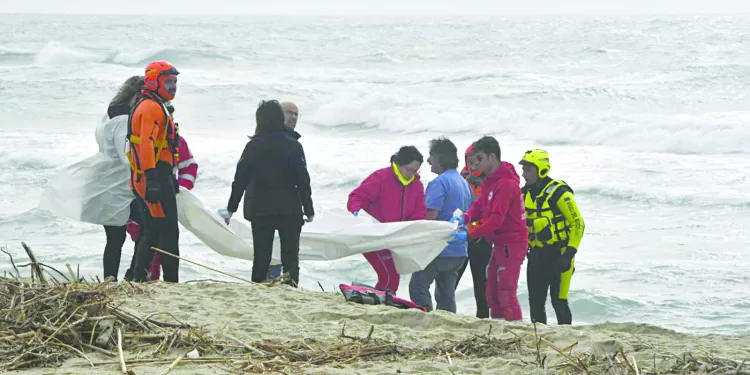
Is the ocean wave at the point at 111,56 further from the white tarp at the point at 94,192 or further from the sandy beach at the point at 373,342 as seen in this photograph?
the sandy beach at the point at 373,342

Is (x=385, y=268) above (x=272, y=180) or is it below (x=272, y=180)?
below

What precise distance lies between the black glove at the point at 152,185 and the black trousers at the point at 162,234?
0.28 feet

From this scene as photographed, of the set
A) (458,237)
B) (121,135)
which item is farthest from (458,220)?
(121,135)

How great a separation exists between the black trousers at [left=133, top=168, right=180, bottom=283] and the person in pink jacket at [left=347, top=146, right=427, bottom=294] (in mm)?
1430

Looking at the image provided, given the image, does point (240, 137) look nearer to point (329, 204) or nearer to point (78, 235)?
point (329, 204)

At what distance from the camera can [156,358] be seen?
16.1 feet

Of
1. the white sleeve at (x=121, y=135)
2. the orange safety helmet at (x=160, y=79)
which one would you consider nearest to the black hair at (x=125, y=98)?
the white sleeve at (x=121, y=135)

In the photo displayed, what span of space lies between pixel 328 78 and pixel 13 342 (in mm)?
35100

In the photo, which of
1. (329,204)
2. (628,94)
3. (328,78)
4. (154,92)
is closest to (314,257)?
(154,92)

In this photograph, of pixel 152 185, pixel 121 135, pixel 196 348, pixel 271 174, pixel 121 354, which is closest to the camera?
pixel 121 354

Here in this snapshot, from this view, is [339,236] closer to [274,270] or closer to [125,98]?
[274,270]

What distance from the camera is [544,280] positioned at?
754cm

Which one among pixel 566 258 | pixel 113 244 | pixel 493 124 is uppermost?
pixel 566 258

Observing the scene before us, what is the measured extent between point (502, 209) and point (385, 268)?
1363 millimetres
